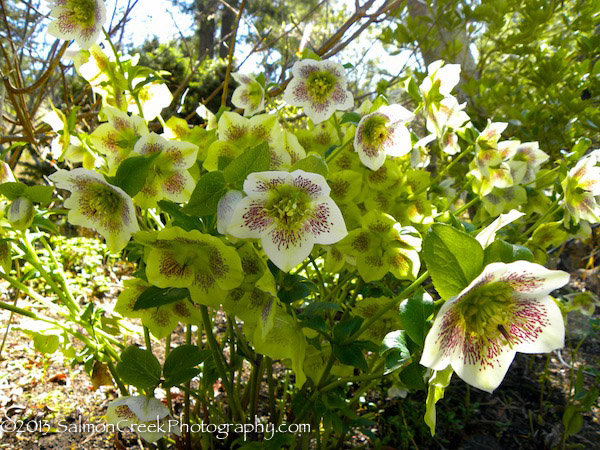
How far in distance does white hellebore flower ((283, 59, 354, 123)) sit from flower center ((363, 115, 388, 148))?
10 cm

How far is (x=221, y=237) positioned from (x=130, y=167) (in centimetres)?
14

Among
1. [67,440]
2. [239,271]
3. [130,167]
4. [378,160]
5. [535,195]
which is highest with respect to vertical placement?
[535,195]

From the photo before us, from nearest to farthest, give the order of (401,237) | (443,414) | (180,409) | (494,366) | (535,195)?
(494,366)
(401,237)
(535,195)
(180,409)
(443,414)

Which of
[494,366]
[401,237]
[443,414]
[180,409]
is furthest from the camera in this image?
[443,414]

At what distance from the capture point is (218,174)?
0.52 meters

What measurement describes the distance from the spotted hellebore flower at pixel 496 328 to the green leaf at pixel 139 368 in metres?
0.47

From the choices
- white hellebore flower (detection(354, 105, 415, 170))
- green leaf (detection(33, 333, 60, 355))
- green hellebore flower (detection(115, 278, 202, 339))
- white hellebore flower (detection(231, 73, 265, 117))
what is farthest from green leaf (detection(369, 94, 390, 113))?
green leaf (detection(33, 333, 60, 355))

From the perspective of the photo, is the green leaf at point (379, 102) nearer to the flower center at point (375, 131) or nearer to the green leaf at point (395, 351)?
the flower center at point (375, 131)

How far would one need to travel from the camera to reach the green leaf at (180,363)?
0.67 m

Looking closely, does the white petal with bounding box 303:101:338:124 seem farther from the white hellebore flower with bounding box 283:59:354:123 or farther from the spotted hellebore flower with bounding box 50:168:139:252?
the spotted hellebore flower with bounding box 50:168:139:252

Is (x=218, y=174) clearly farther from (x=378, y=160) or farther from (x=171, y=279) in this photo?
(x=378, y=160)

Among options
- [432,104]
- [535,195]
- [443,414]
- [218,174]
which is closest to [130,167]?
[218,174]

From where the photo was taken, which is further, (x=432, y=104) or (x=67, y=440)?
(x=67, y=440)

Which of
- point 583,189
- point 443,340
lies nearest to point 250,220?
point 443,340
